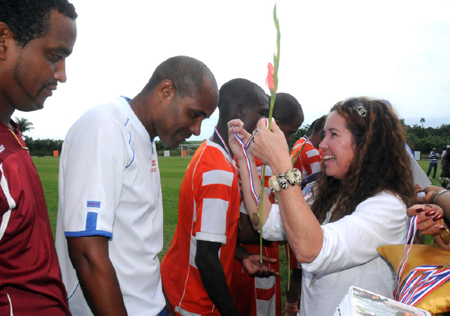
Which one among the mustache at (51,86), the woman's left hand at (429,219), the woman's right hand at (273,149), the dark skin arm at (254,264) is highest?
the mustache at (51,86)

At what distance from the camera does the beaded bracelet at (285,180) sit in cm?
195

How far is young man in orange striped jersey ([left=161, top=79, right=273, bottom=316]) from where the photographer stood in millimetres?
2445

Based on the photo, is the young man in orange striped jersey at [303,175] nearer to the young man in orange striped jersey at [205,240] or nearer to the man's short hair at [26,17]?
the young man in orange striped jersey at [205,240]

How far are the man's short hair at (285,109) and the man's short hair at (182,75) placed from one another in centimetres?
284

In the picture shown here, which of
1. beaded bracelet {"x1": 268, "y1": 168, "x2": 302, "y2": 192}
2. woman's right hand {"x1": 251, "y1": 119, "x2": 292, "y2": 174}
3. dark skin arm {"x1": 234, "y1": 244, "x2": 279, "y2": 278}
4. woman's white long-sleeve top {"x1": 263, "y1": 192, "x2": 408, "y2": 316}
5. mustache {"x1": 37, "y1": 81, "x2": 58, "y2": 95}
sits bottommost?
dark skin arm {"x1": 234, "y1": 244, "x2": 279, "y2": 278}

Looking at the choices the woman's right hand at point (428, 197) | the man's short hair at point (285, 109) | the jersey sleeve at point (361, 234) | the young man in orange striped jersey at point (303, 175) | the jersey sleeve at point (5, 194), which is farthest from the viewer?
the young man in orange striped jersey at point (303, 175)

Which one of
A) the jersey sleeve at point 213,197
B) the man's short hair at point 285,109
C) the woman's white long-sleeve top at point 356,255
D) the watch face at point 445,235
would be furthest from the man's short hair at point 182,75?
the man's short hair at point 285,109

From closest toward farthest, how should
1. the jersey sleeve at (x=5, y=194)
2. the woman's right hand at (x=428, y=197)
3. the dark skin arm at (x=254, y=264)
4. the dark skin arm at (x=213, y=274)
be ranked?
the jersey sleeve at (x=5, y=194) → the woman's right hand at (x=428, y=197) → the dark skin arm at (x=213, y=274) → the dark skin arm at (x=254, y=264)

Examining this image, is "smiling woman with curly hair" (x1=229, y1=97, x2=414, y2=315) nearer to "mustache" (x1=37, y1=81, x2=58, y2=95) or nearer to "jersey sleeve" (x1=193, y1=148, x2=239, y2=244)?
"jersey sleeve" (x1=193, y1=148, x2=239, y2=244)

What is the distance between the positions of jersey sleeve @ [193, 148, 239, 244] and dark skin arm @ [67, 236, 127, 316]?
944mm

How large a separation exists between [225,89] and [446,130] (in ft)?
287

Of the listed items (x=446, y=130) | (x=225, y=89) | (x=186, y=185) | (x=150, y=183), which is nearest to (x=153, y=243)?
(x=150, y=183)

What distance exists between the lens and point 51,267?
1.54 metres

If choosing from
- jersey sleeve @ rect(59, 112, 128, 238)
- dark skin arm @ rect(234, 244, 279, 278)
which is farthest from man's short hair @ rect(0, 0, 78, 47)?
dark skin arm @ rect(234, 244, 279, 278)
